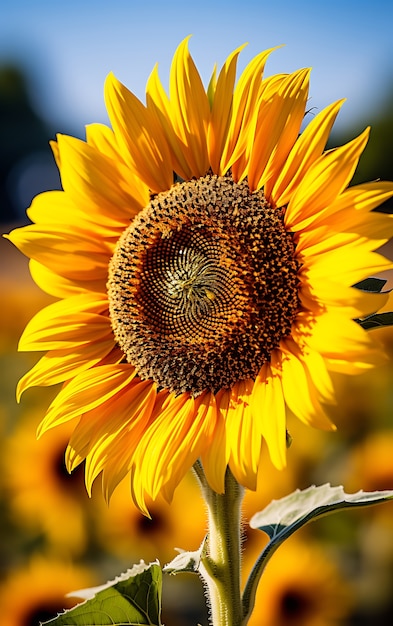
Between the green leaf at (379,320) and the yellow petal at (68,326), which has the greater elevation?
the yellow petal at (68,326)

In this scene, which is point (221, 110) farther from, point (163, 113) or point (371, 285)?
point (371, 285)

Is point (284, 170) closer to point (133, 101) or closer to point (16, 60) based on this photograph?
point (133, 101)

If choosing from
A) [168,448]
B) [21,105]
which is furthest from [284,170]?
[21,105]

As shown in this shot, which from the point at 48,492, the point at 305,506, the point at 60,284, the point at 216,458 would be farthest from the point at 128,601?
the point at 48,492

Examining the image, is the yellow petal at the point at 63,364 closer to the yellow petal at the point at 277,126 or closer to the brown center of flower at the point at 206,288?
the brown center of flower at the point at 206,288

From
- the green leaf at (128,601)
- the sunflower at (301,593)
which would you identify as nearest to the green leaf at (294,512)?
the green leaf at (128,601)
